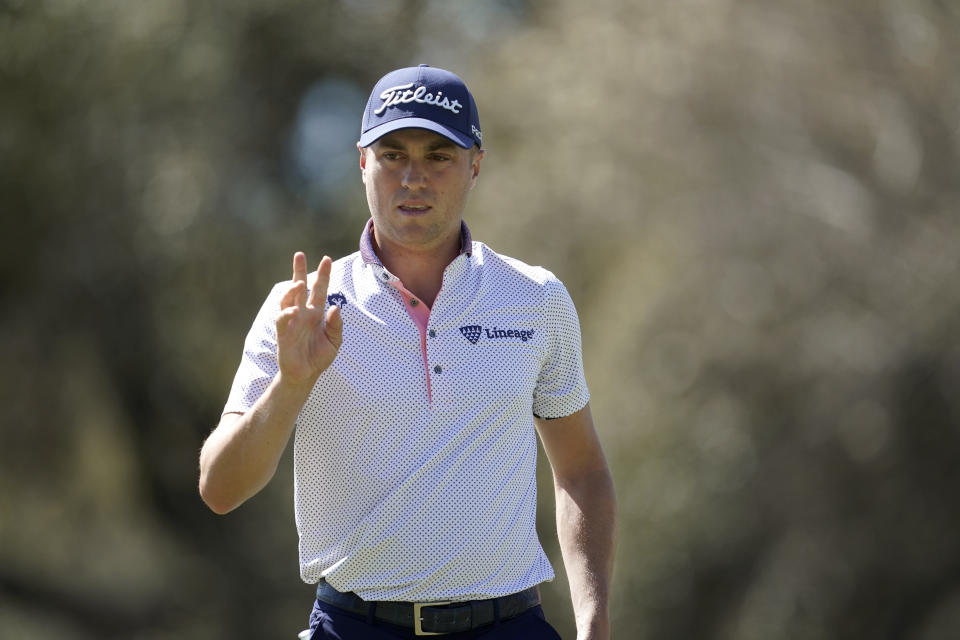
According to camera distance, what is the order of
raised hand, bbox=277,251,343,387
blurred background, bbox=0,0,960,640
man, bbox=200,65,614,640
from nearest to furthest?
1. raised hand, bbox=277,251,343,387
2. man, bbox=200,65,614,640
3. blurred background, bbox=0,0,960,640

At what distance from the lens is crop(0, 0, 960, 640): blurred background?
26.3 ft

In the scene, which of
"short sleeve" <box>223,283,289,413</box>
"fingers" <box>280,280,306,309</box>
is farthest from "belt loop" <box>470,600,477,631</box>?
"fingers" <box>280,280,306,309</box>

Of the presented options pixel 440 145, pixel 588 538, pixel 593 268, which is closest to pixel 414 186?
pixel 440 145

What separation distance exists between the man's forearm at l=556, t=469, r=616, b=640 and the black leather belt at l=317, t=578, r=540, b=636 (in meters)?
0.23

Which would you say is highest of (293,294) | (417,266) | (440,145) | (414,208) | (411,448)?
(440,145)

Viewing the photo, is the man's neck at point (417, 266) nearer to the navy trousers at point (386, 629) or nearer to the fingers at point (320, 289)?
the fingers at point (320, 289)

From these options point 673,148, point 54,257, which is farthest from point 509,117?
point 54,257

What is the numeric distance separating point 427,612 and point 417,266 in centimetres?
72

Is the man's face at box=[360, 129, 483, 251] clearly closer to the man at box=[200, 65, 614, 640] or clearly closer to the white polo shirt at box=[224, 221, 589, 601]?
the man at box=[200, 65, 614, 640]

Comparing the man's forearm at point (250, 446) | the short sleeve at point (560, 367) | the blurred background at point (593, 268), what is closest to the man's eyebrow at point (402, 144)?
the short sleeve at point (560, 367)

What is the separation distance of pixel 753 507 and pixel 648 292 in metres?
1.62

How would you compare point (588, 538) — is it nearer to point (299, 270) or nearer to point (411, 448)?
point (411, 448)

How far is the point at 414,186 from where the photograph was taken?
253cm

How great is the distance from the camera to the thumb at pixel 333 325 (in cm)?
223
